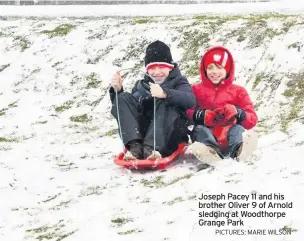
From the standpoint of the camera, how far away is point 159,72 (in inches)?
221

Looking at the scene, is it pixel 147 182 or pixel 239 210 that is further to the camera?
pixel 147 182

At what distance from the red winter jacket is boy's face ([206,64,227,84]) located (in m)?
0.05

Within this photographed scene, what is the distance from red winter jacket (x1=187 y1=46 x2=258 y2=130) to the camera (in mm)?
5598

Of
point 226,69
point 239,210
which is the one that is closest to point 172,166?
point 226,69

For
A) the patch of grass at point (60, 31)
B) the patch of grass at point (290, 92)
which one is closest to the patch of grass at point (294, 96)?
the patch of grass at point (290, 92)

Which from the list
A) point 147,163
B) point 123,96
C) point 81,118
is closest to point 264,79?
point 81,118

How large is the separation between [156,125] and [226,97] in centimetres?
71

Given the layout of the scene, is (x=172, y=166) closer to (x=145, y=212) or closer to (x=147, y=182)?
(x=147, y=182)

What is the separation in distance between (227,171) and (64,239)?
158 centimetres

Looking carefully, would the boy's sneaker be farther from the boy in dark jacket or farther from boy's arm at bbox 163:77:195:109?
boy's arm at bbox 163:77:195:109

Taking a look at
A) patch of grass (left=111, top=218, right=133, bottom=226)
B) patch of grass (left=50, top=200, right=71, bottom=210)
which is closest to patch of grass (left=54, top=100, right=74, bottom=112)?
patch of grass (left=50, top=200, right=71, bottom=210)

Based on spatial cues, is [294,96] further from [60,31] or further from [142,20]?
[60,31]

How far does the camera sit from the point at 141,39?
9.62 meters

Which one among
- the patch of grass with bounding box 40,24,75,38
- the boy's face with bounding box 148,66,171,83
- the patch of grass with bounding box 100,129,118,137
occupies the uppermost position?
the boy's face with bounding box 148,66,171,83
